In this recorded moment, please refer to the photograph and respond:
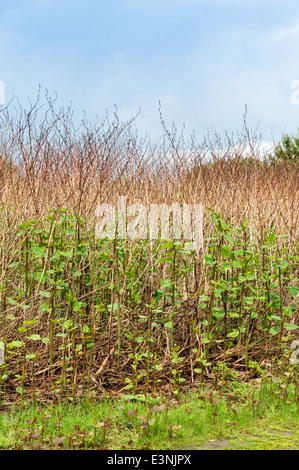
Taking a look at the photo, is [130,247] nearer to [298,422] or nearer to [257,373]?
[257,373]

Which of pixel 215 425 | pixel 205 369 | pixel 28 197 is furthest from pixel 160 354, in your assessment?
pixel 28 197

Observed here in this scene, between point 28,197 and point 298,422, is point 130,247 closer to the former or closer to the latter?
point 28,197

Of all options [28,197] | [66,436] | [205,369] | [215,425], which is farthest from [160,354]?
[28,197]

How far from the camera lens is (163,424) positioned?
2637 millimetres

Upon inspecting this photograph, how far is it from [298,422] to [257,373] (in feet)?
2.96

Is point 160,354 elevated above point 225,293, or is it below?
below

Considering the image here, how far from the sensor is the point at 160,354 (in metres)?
3.78

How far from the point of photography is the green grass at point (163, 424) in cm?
252

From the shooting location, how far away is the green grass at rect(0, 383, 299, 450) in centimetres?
252
